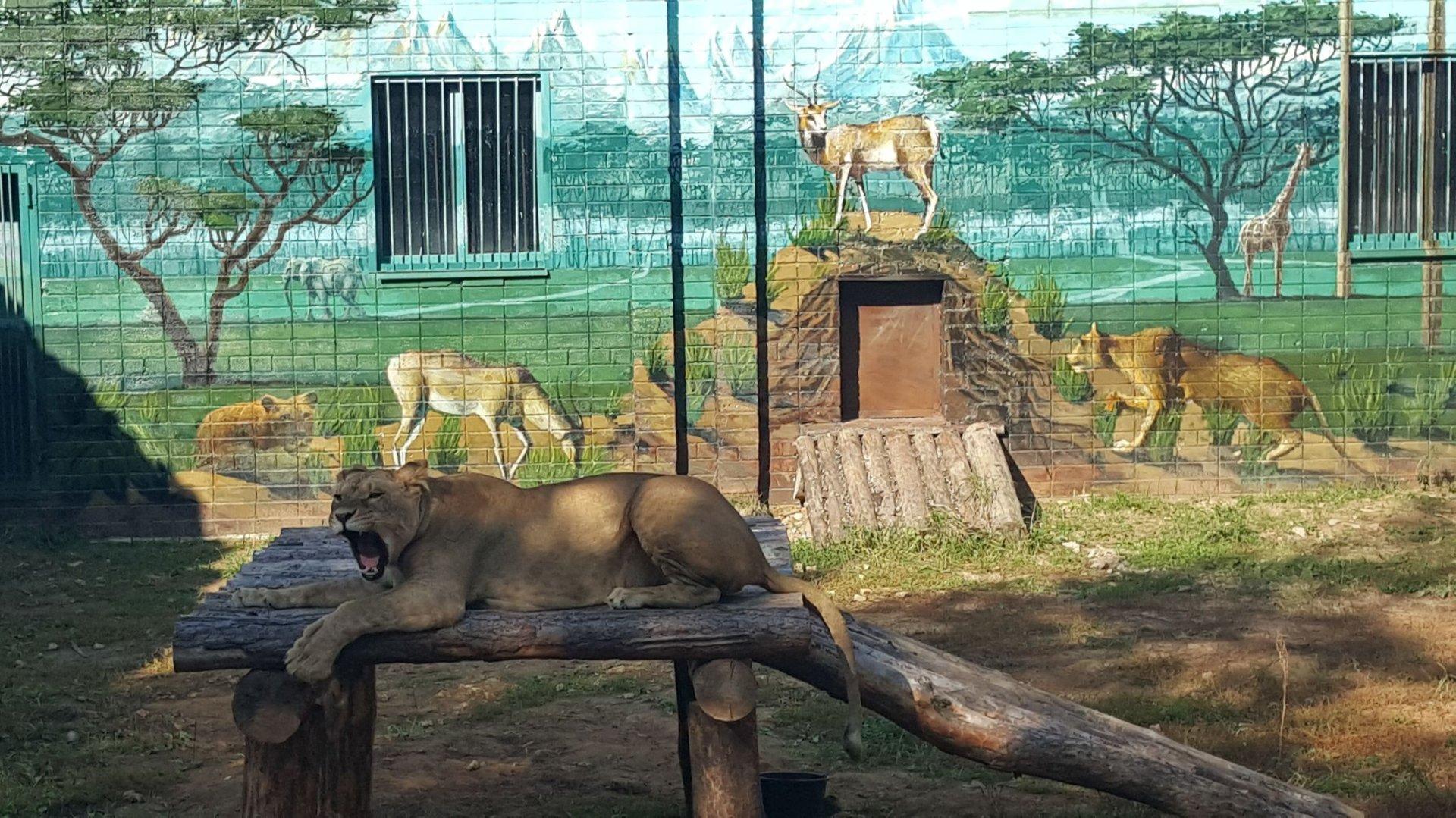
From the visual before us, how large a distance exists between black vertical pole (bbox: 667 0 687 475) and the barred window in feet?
3.54

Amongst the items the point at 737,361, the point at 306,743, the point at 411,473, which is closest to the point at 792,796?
the point at 306,743

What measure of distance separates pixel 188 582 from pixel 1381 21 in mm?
10214

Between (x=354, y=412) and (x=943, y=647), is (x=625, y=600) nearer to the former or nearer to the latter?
(x=943, y=647)

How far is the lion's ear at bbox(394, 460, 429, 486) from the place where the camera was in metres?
5.49

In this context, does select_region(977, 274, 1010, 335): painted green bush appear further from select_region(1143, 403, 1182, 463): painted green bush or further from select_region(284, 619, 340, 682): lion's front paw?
select_region(284, 619, 340, 682): lion's front paw

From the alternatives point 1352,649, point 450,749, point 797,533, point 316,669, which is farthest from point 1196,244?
point 316,669

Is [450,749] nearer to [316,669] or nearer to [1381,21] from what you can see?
[316,669]

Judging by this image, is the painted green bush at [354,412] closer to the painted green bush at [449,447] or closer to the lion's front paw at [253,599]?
the painted green bush at [449,447]

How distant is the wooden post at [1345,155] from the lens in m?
13.1

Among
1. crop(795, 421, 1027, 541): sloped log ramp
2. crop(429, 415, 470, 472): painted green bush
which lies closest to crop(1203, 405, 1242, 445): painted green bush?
crop(795, 421, 1027, 541): sloped log ramp

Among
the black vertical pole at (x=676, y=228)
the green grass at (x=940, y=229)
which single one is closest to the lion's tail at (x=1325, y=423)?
the green grass at (x=940, y=229)

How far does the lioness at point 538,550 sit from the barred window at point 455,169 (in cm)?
752

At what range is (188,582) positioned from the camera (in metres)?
11.6

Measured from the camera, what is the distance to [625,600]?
5.47 metres
